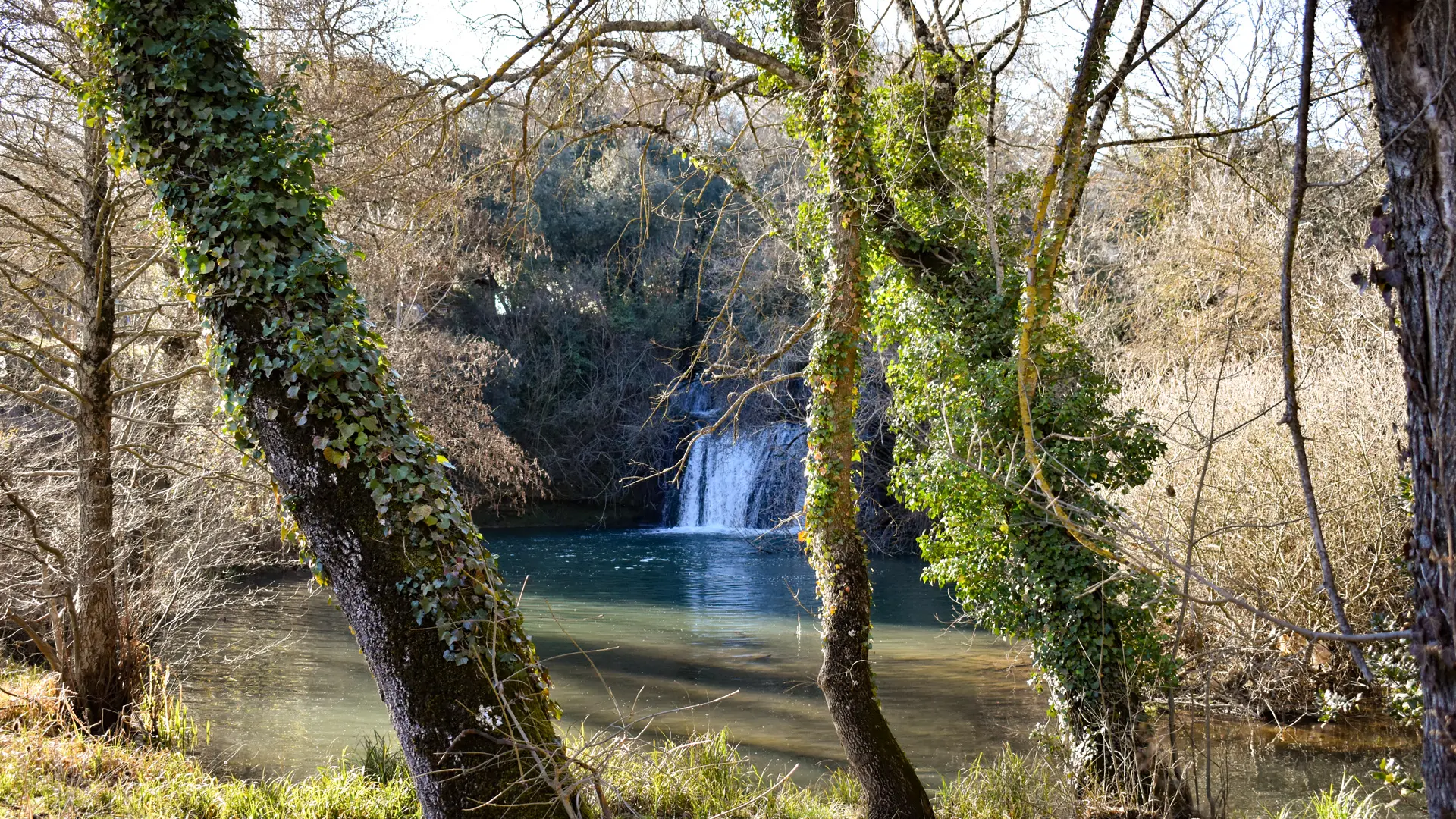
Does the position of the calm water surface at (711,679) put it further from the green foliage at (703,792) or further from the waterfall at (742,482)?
the waterfall at (742,482)

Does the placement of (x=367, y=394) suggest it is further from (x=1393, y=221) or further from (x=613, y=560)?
(x=613, y=560)

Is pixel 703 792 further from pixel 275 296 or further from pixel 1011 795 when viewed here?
pixel 275 296

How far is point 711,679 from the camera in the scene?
10859 millimetres

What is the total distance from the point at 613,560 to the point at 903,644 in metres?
7.83

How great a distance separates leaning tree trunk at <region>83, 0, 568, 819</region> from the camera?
3834mm

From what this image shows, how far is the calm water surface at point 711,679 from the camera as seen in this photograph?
8227 mm

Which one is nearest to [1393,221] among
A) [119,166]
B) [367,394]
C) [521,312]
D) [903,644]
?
[367,394]

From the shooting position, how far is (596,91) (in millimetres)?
A: 7109

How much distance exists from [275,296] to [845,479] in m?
3.62

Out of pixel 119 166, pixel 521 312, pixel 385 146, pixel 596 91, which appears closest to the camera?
pixel 119 166

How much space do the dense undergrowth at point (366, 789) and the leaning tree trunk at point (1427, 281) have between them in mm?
3973

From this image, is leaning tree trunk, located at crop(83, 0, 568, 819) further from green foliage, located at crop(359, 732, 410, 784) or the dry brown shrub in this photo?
the dry brown shrub

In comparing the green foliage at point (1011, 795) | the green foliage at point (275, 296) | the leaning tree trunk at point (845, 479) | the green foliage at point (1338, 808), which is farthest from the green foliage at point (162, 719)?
the green foliage at point (1338, 808)

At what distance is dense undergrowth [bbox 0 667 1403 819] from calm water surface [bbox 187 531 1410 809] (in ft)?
1.93
